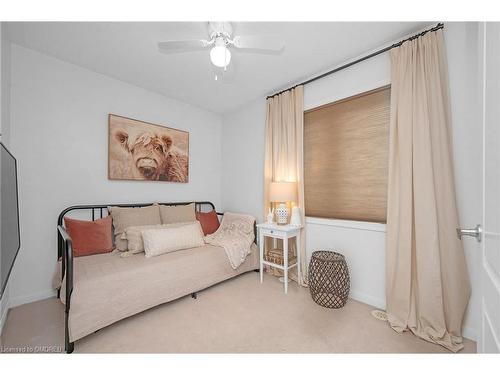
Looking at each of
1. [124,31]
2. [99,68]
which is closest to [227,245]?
[124,31]

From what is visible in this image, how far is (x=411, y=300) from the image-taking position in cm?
174

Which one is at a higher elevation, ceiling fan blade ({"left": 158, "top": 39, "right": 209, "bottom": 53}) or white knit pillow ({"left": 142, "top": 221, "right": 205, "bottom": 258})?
ceiling fan blade ({"left": 158, "top": 39, "right": 209, "bottom": 53})

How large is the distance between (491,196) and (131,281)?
7.19 feet

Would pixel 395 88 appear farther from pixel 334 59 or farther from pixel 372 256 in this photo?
pixel 372 256

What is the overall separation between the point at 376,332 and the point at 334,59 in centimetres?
250

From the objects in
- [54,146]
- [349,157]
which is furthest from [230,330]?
[54,146]

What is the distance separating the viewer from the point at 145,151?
286 cm

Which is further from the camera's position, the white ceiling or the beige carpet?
the white ceiling

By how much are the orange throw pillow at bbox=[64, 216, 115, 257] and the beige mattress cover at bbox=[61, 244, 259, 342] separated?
0.08 m

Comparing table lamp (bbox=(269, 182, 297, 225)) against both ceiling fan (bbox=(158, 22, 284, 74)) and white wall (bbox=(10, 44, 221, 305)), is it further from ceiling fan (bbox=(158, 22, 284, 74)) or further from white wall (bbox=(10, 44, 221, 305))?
white wall (bbox=(10, 44, 221, 305))

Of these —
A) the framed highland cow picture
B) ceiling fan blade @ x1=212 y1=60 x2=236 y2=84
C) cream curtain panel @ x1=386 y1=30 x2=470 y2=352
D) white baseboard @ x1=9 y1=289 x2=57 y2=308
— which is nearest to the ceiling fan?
ceiling fan blade @ x1=212 y1=60 x2=236 y2=84

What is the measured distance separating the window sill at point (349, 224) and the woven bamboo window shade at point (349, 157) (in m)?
0.05

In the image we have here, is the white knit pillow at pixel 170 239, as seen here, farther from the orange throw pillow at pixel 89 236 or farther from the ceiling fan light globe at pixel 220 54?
the ceiling fan light globe at pixel 220 54

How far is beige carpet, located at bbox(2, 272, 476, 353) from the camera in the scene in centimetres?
151
